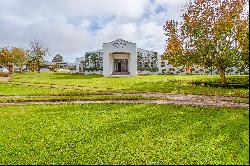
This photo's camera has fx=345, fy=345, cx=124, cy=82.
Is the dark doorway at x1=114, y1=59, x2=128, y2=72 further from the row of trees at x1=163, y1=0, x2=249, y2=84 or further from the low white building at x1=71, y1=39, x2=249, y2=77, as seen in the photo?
the row of trees at x1=163, y1=0, x2=249, y2=84

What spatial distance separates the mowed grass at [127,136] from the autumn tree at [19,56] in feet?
228

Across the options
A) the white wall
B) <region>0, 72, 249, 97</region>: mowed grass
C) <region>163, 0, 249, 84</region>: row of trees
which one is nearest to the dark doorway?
the white wall

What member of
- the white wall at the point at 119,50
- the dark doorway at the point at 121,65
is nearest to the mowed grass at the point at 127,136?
the white wall at the point at 119,50

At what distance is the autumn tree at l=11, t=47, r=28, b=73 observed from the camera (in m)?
83.2

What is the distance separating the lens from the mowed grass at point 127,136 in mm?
10000

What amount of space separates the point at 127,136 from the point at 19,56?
3024 inches

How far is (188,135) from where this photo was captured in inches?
463

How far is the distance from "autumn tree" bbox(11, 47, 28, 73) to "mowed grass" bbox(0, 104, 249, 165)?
6935 centimetres

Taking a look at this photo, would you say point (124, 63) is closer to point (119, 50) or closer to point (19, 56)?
point (119, 50)

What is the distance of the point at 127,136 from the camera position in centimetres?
1191

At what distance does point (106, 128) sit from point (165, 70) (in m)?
59.6

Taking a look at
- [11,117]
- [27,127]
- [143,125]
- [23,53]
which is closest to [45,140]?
[27,127]

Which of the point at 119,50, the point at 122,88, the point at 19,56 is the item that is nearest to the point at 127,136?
the point at 122,88

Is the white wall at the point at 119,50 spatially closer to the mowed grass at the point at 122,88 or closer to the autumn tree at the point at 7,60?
the mowed grass at the point at 122,88
